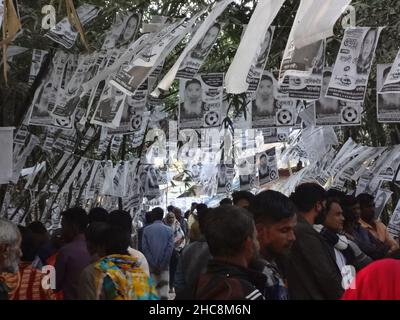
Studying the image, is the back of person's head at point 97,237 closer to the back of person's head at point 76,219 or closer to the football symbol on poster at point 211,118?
the back of person's head at point 76,219

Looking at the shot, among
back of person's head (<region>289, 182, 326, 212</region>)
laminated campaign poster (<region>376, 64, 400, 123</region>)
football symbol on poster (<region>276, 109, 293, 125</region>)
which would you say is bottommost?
back of person's head (<region>289, 182, 326, 212</region>)

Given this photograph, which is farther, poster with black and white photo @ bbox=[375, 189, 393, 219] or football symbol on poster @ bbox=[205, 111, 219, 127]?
poster with black and white photo @ bbox=[375, 189, 393, 219]

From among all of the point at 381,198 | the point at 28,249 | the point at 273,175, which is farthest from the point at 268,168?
the point at 28,249

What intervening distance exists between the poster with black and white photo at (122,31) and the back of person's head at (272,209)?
4.55m

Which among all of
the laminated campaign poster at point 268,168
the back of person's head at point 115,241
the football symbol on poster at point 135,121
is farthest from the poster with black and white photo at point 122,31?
the laminated campaign poster at point 268,168

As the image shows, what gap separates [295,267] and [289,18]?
5.12m

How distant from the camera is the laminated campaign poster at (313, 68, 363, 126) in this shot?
376 inches

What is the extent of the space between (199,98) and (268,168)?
4798 mm

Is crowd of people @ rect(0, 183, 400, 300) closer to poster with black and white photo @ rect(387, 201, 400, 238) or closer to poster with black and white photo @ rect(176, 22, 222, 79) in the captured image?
poster with black and white photo @ rect(176, 22, 222, 79)

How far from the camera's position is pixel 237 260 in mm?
3732

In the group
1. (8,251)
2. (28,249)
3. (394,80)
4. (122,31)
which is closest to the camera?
(8,251)

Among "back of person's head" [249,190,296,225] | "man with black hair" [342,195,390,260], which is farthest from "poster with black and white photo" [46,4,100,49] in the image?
"back of person's head" [249,190,296,225]

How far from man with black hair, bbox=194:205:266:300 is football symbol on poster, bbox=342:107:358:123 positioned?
5.88 metres

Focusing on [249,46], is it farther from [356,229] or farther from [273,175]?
[273,175]
